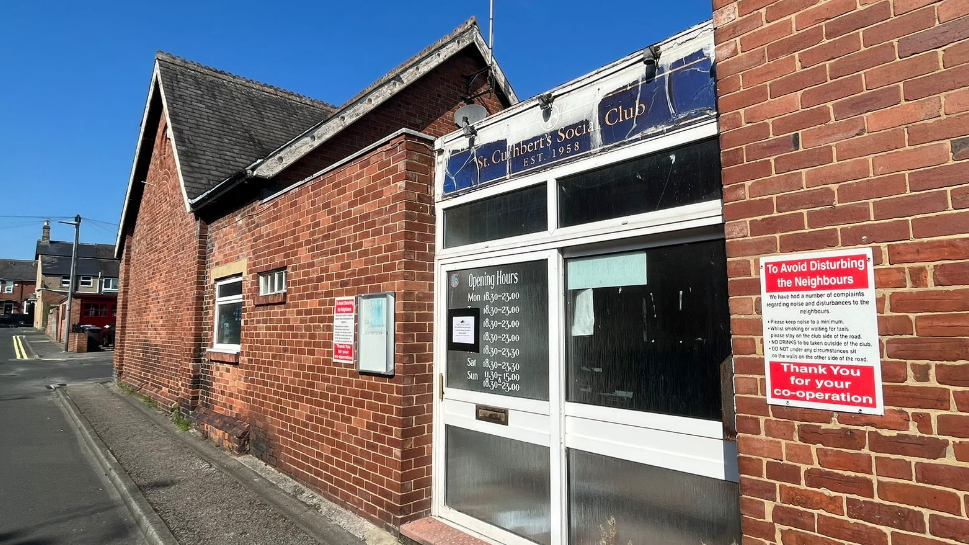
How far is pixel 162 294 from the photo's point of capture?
10586 mm

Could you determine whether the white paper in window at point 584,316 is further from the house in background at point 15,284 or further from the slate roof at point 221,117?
the house in background at point 15,284

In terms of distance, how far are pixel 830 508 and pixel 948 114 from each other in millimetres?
1467

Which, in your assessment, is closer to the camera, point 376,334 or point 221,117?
point 376,334

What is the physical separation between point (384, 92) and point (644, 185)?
6646 millimetres

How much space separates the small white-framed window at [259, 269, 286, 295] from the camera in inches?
250

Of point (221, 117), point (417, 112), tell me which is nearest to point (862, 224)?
point (417, 112)

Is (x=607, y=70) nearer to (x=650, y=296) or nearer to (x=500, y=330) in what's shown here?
(x=650, y=296)

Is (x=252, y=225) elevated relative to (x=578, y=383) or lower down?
elevated

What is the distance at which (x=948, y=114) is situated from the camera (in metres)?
1.87

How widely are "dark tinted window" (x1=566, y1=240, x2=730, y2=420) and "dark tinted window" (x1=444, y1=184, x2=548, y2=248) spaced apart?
1.56 ft

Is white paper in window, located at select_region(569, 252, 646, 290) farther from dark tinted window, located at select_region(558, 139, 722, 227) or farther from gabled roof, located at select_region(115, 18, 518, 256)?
gabled roof, located at select_region(115, 18, 518, 256)

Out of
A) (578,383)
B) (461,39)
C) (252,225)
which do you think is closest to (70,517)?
(252,225)

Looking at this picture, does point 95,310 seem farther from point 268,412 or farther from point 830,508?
point 830,508

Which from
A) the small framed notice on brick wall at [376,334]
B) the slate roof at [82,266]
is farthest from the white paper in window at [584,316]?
the slate roof at [82,266]
